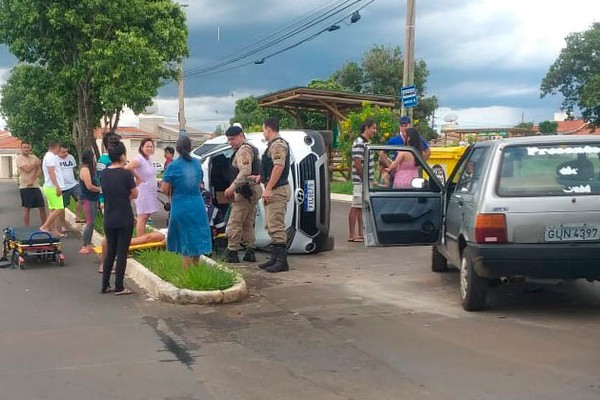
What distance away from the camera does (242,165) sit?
8.80m

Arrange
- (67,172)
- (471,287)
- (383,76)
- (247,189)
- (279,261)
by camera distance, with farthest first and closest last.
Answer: (383,76)
(67,172)
(247,189)
(279,261)
(471,287)

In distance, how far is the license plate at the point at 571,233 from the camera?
5.96 meters

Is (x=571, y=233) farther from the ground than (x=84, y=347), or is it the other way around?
(x=571, y=233)

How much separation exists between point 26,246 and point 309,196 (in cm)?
392

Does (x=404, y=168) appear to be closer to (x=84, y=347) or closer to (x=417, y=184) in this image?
(x=417, y=184)

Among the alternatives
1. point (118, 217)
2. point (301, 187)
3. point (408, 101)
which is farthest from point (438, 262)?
point (408, 101)

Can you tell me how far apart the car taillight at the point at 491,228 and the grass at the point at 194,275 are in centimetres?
271

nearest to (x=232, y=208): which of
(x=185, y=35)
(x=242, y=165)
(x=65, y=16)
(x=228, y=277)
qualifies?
(x=242, y=165)

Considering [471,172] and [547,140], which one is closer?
[547,140]

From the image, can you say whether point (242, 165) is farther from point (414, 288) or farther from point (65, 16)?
point (65, 16)

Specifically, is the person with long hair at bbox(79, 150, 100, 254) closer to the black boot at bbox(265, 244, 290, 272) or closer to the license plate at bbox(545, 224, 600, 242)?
the black boot at bbox(265, 244, 290, 272)

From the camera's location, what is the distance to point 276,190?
8.62m

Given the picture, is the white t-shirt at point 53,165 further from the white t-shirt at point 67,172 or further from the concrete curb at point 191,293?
the concrete curb at point 191,293

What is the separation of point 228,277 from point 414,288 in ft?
6.86
